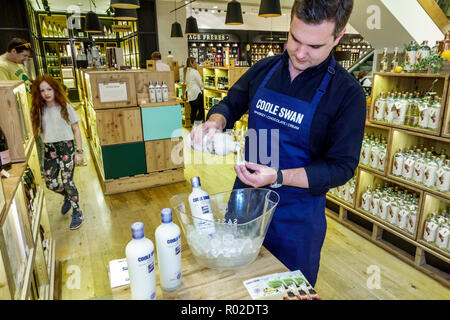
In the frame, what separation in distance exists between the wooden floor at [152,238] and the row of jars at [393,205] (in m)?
0.33

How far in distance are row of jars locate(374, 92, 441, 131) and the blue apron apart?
1.77m

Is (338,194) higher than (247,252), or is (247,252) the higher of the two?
(247,252)

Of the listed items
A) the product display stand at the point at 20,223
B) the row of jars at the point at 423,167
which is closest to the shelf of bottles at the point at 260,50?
the row of jars at the point at 423,167

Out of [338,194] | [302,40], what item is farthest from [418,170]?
[302,40]

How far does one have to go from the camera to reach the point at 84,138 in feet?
26.6

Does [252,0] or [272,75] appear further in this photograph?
[252,0]

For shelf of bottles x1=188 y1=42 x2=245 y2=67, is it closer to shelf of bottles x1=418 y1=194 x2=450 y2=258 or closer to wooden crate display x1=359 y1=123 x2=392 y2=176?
wooden crate display x1=359 y1=123 x2=392 y2=176

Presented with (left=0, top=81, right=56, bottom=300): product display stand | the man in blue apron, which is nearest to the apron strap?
the man in blue apron

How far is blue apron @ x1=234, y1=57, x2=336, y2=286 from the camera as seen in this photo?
147 centimetres

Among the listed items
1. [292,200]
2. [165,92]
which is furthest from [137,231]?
[165,92]

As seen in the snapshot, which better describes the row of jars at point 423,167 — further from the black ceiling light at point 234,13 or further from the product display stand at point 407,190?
the black ceiling light at point 234,13

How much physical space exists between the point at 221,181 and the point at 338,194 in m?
1.83
